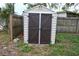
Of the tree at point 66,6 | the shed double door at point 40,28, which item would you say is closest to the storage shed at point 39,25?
the shed double door at point 40,28

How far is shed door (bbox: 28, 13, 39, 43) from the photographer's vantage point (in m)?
1.37

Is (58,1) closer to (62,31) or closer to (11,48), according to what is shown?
(62,31)

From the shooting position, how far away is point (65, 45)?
1.38 m

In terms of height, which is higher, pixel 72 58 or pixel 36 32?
pixel 36 32

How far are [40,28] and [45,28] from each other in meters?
0.05

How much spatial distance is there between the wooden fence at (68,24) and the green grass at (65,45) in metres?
0.05

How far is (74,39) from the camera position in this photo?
1376mm

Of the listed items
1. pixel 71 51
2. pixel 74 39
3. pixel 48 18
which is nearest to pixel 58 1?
pixel 48 18

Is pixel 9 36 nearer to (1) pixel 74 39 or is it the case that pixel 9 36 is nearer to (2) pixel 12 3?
(2) pixel 12 3

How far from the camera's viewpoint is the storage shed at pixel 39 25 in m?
1.36

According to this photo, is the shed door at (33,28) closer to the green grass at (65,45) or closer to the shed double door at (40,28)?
the shed double door at (40,28)

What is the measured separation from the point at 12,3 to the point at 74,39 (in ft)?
2.33

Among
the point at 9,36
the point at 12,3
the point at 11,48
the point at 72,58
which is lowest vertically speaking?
the point at 72,58

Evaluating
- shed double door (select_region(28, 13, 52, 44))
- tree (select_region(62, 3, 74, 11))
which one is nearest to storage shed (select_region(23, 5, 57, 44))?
shed double door (select_region(28, 13, 52, 44))
